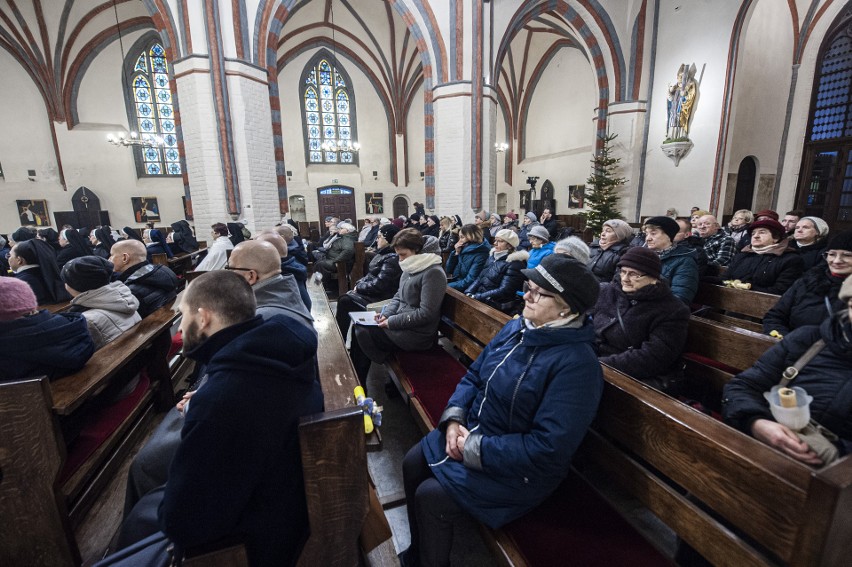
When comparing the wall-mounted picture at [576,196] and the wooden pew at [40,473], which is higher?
the wall-mounted picture at [576,196]

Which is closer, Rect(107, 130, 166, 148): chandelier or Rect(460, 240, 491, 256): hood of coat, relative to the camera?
Rect(460, 240, 491, 256): hood of coat

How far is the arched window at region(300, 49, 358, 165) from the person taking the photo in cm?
1722

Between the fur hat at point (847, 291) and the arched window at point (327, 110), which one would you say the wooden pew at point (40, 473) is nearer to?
the fur hat at point (847, 291)

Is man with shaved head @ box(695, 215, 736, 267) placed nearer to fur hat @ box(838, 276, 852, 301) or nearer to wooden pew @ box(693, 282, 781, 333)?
wooden pew @ box(693, 282, 781, 333)

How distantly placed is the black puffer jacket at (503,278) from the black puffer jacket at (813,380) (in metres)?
2.25

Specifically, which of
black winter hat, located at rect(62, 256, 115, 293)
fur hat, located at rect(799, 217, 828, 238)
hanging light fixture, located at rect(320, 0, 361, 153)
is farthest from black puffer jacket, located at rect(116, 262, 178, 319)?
hanging light fixture, located at rect(320, 0, 361, 153)

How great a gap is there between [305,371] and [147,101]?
19.1 metres

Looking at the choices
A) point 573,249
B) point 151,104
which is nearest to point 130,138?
point 151,104

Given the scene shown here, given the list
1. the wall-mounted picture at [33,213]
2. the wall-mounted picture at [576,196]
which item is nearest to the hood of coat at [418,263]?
the wall-mounted picture at [576,196]

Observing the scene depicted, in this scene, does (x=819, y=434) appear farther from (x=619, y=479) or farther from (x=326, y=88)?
(x=326, y=88)

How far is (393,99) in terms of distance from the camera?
18094 millimetres

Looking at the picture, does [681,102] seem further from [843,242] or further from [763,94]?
[843,242]

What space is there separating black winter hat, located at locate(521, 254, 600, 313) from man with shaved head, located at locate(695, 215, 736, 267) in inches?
151

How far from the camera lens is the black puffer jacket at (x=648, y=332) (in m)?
2.08
